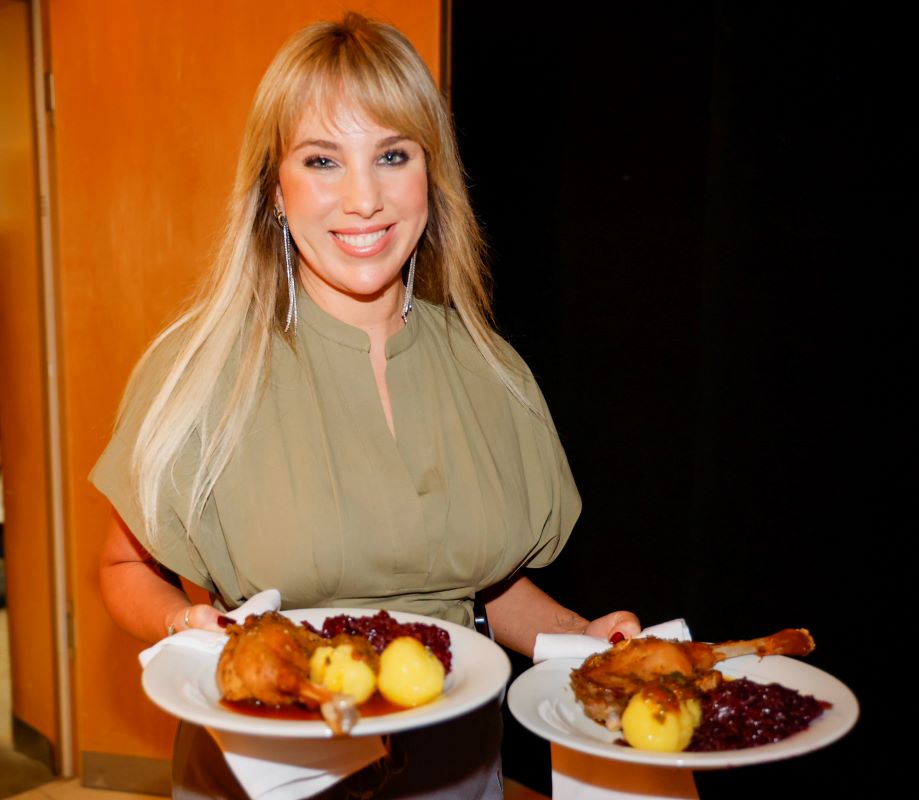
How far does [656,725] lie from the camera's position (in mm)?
1350

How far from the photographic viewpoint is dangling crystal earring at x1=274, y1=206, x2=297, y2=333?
188cm

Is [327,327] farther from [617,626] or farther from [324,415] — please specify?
[617,626]

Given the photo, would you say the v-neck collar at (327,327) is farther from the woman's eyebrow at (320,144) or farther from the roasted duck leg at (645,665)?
the roasted duck leg at (645,665)

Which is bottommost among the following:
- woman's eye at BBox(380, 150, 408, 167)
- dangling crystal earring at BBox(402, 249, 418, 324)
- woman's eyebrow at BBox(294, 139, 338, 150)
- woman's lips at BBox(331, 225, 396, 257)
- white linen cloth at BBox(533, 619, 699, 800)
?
white linen cloth at BBox(533, 619, 699, 800)

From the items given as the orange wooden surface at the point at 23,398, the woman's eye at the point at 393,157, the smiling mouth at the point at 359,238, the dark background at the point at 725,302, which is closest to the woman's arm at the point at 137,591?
the smiling mouth at the point at 359,238

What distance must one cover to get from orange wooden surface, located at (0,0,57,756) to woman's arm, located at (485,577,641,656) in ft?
7.87

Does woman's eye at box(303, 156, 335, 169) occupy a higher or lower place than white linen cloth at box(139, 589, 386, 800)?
higher

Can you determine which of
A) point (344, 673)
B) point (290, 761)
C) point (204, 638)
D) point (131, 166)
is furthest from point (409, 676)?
point (131, 166)

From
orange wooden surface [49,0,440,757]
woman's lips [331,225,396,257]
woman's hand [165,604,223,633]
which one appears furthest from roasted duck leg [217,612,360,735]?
orange wooden surface [49,0,440,757]

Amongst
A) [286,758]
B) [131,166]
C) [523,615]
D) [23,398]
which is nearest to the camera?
[286,758]

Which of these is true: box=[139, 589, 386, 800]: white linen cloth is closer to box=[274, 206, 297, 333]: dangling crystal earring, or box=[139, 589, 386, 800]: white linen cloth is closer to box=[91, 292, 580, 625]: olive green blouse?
box=[91, 292, 580, 625]: olive green blouse

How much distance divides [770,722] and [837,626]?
138 cm

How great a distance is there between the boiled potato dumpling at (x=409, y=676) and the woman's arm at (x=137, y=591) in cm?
38

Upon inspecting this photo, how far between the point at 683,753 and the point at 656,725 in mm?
66
